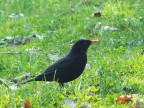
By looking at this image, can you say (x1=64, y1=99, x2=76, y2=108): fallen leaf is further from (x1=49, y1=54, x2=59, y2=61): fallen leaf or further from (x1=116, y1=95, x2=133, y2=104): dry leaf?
(x1=49, y1=54, x2=59, y2=61): fallen leaf

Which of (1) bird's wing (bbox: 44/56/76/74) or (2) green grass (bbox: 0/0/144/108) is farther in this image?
(1) bird's wing (bbox: 44/56/76/74)

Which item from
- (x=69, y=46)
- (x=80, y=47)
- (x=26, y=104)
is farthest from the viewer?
(x=69, y=46)

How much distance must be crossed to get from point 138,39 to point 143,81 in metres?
2.16

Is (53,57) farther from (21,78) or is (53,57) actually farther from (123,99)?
(123,99)

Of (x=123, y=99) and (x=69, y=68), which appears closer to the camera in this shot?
(x=123, y=99)

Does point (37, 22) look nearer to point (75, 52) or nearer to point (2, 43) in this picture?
point (2, 43)

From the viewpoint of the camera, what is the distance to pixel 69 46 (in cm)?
834

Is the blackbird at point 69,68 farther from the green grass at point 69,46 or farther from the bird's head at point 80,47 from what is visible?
the green grass at point 69,46

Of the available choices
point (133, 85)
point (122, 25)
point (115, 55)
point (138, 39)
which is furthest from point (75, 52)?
point (122, 25)

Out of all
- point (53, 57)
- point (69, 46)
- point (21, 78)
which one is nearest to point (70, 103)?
point (21, 78)

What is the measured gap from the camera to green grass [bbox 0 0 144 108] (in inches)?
212

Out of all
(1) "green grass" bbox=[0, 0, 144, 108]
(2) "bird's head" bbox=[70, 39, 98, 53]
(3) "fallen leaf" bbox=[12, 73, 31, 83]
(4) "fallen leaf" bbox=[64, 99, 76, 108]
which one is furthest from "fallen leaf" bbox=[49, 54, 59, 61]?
(4) "fallen leaf" bbox=[64, 99, 76, 108]

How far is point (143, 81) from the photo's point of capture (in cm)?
593

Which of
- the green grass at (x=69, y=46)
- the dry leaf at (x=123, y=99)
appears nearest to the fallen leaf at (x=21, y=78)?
the green grass at (x=69, y=46)
